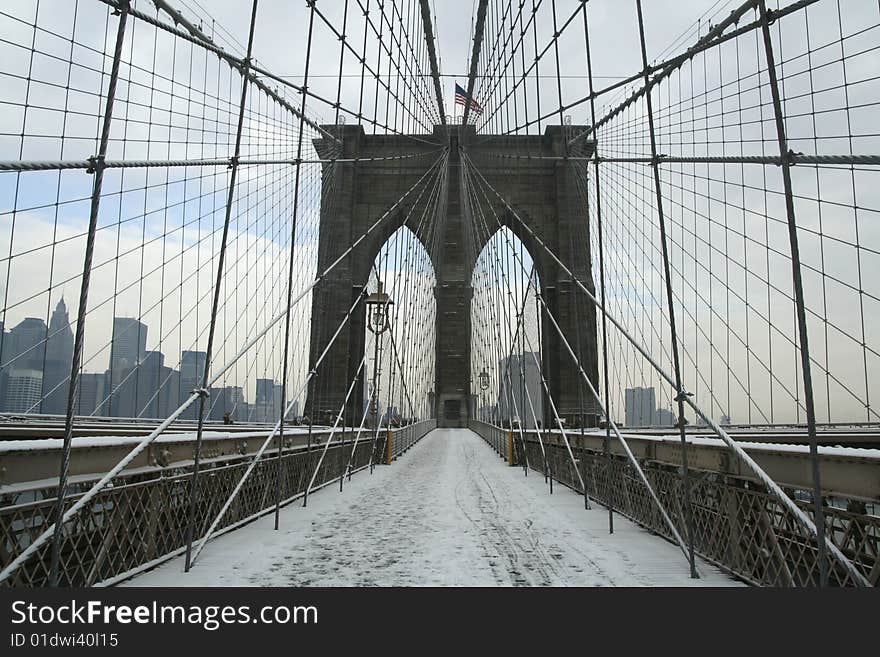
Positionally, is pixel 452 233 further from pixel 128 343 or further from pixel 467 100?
pixel 128 343

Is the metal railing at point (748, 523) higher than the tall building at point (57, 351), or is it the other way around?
the tall building at point (57, 351)

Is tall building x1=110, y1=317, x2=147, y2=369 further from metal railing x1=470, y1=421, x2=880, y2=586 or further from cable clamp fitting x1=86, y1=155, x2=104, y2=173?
metal railing x1=470, y1=421, x2=880, y2=586

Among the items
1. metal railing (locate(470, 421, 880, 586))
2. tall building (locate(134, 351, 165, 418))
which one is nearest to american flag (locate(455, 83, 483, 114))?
tall building (locate(134, 351, 165, 418))

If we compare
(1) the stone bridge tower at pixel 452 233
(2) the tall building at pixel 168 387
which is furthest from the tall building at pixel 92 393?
→ (1) the stone bridge tower at pixel 452 233

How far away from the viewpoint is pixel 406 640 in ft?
5.70

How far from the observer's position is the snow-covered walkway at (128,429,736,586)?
3.03 meters

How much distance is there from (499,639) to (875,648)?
3.57ft

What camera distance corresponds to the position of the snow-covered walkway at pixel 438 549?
3029 mm

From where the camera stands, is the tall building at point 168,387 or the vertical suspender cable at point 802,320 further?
the tall building at point 168,387

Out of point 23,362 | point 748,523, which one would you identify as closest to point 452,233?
point 23,362

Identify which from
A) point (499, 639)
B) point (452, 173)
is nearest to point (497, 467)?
point (499, 639)

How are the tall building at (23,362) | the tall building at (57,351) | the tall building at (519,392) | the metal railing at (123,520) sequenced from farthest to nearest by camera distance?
the tall building at (519,392)
the tall building at (57,351)
the tall building at (23,362)
the metal railing at (123,520)

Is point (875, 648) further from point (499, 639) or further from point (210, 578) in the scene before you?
point (210, 578)

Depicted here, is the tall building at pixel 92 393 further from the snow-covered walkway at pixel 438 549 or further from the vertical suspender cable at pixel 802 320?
the vertical suspender cable at pixel 802 320
